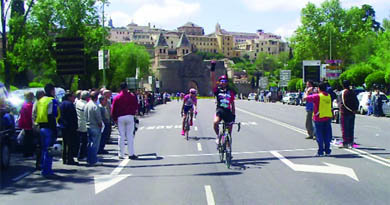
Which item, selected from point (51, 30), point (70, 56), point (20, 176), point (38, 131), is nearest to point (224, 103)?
point (38, 131)

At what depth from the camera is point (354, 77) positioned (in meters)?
56.8

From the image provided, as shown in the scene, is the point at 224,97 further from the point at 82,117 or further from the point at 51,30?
the point at 51,30

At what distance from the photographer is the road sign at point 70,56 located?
57.9ft

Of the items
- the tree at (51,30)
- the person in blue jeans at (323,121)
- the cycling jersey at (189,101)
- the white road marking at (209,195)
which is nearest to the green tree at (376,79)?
the tree at (51,30)

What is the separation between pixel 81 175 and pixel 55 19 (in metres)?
31.8

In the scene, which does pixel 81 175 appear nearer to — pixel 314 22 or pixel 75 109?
pixel 75 109

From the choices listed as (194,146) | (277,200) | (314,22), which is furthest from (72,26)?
(314,22)

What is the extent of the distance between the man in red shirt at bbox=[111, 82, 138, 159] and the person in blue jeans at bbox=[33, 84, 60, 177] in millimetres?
2426

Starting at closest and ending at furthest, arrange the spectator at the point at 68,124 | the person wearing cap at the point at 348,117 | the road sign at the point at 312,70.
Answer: the spectator at the point at 68,124 < the person wearing cap at the point at 348,117 < the road sign at the point at 312,70

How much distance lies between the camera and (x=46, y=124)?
10508mm

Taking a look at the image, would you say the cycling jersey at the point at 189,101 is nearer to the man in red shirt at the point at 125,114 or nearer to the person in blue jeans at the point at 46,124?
the man in red shirt at the point at 125,114

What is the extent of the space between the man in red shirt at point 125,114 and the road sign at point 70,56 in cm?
529

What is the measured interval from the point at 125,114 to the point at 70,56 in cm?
595

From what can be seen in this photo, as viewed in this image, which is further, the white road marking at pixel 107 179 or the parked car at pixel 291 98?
the parked car at pixel 291 98
